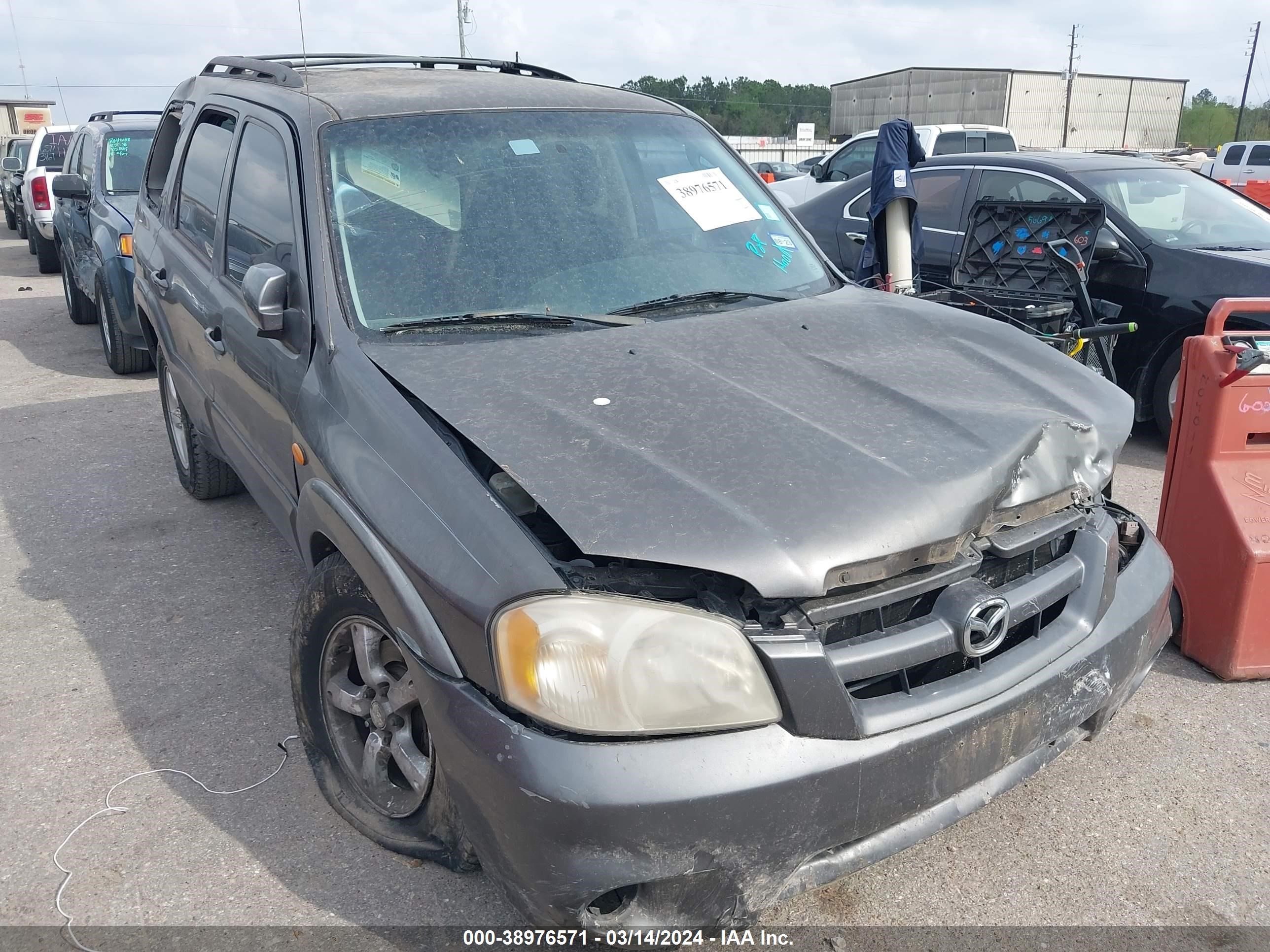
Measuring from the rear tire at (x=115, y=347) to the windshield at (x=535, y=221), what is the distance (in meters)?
5.59

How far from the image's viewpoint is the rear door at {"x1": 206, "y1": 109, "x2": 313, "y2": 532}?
9.37 feet

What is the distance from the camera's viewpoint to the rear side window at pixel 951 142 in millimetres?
16094

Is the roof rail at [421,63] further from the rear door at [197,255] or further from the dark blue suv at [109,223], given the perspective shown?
the dark blue suv at [109,223]

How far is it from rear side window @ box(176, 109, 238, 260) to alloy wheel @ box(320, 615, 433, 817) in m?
1.85

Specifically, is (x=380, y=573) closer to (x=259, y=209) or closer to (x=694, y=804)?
(x=694, y=804)

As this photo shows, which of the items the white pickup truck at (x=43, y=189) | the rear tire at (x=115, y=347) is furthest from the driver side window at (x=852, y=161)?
the white pickup truck at (x=43, y=189)

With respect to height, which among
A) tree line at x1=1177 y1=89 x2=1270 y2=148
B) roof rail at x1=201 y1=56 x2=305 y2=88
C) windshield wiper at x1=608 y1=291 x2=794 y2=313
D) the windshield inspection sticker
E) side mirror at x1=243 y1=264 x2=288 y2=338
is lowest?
tree line at x1=1177 y1=89 x2=1270 y2=148

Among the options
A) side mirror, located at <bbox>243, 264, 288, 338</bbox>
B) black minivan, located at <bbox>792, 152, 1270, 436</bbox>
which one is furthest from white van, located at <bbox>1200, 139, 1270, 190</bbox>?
side mirror, located at <bbox>243, 264, 288, 338</bbox>

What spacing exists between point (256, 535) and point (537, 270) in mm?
2483

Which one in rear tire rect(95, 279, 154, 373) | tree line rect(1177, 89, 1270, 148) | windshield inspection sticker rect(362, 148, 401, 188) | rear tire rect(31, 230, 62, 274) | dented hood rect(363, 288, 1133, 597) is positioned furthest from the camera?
tree line rect(1177, 89, 1270, 148)

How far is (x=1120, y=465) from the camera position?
5633 mm

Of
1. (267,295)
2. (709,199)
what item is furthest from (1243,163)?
(267,295)

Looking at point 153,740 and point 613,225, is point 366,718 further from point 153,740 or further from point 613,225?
point 613,225

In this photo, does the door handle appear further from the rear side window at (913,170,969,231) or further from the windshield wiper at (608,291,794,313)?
the rear side window at (913,170,969,231)
